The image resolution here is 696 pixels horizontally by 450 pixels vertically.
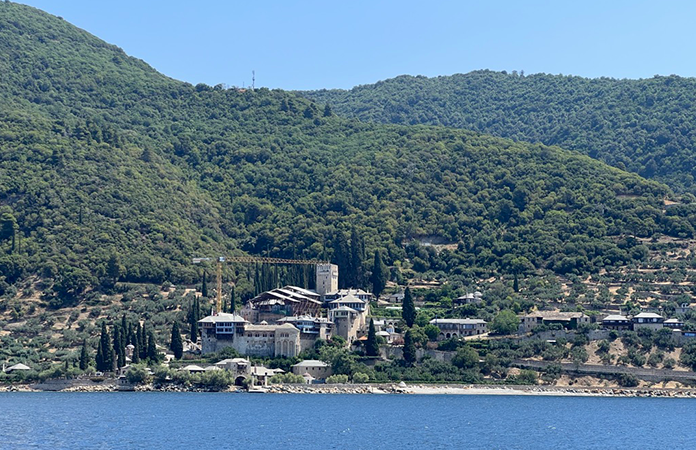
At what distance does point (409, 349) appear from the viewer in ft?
334

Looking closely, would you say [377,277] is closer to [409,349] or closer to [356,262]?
[356,262]

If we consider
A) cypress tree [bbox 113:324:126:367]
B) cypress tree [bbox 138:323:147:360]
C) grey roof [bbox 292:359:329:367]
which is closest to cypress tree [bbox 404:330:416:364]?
grey roof [bbox 292:359:329:367]

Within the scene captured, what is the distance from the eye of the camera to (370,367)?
334 ft

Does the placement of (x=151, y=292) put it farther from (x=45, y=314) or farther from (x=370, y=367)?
(x=370, y=367)

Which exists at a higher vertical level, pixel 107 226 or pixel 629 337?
pixel 107 226

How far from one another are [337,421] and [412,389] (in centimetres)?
2111

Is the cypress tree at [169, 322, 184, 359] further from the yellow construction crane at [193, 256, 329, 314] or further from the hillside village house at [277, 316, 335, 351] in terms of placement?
the yellow construction crane at [193, 256, 329, 314]

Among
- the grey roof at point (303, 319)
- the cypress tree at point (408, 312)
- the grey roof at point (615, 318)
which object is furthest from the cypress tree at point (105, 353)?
the grey roof at point (615, 318)

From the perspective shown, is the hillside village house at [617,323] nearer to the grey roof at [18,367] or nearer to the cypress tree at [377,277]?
the cypress tree at [377,277]

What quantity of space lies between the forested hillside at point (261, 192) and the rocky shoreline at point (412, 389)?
27.8 meters

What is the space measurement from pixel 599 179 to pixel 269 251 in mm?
41197

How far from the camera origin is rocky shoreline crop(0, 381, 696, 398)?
323ft

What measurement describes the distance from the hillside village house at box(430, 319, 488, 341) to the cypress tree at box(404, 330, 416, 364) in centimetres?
745

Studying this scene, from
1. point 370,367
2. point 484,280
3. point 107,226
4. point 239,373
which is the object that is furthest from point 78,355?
point 484,280
